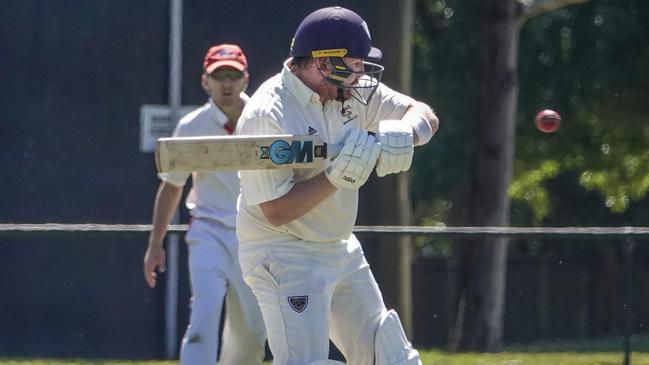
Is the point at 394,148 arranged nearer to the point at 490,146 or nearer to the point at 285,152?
the point at 285,152

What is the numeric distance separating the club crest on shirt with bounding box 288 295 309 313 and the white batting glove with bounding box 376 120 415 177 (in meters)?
0.58

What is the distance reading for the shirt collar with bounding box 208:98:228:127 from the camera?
7.46m

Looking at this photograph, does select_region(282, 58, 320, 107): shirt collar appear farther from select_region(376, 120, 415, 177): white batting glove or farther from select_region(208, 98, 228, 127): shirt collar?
select_region(208, 98, 228, 127): shirt collar

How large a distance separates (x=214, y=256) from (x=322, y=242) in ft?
5.97

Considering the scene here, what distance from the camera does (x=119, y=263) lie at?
11.0 meters

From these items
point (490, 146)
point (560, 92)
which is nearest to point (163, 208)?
point (490, 146)

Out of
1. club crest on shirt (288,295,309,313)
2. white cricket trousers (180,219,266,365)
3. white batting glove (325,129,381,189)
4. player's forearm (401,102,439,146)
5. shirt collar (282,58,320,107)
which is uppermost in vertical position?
shirt collar (282,58,320,107)

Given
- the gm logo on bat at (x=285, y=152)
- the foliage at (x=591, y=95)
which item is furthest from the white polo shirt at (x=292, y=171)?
the foliage at (x=591, y=95)

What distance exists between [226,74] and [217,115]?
243 millimetres

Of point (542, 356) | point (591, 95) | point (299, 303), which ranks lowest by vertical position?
point (542, 356)

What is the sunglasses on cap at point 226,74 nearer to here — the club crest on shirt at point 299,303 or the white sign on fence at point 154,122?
the club crest on shirt at point 299,303

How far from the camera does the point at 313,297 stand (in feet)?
18.1

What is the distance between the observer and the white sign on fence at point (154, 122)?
11008mm

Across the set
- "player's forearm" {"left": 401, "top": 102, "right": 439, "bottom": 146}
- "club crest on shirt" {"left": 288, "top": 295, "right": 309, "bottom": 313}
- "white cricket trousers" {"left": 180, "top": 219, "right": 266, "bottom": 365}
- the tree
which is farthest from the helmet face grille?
the tree
